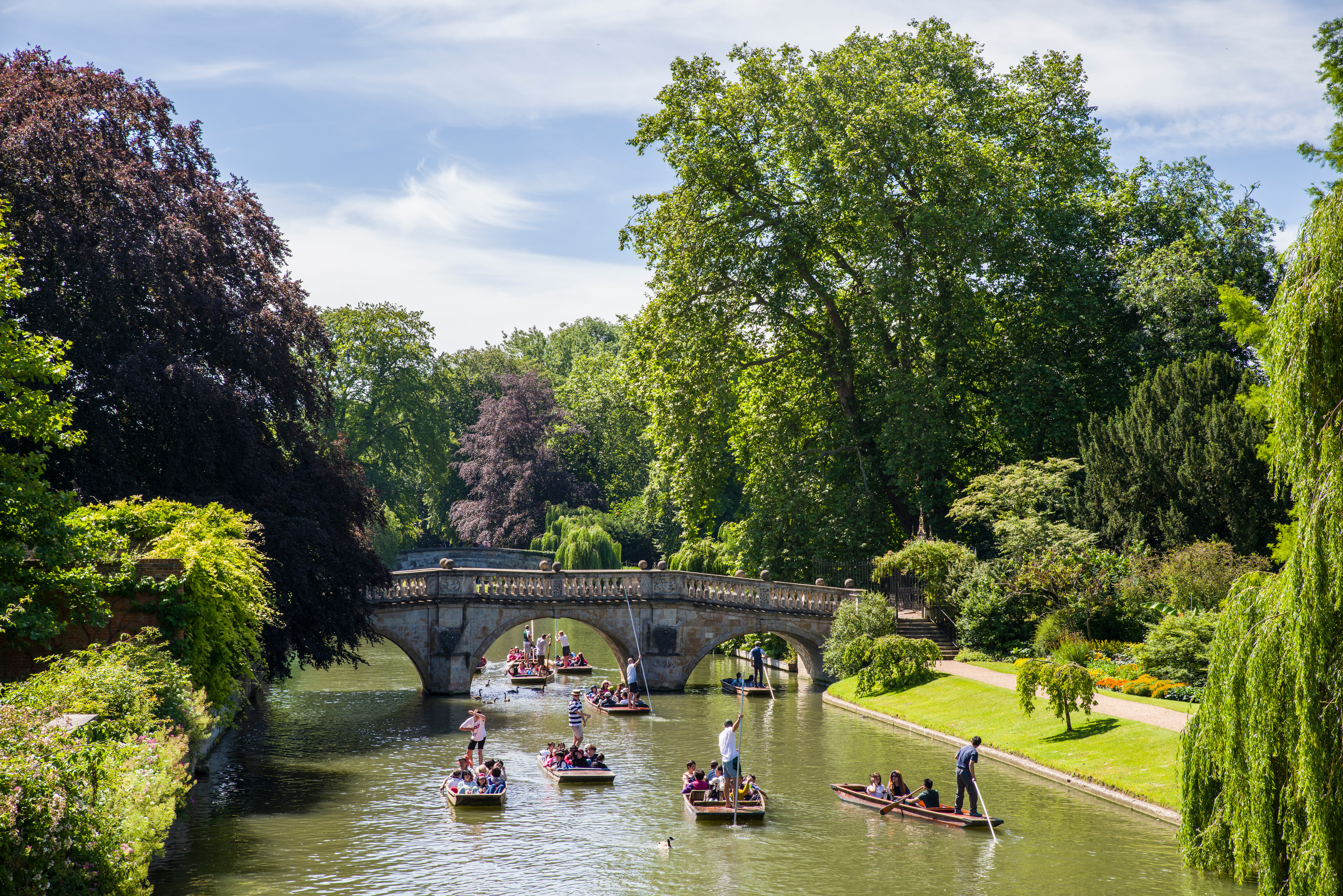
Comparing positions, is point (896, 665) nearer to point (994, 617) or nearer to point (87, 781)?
point (994, 617)

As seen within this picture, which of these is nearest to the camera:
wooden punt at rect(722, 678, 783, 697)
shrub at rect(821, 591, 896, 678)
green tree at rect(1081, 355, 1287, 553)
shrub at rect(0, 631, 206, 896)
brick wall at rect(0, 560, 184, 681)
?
shrub at rect(0, 631, 206, 896)

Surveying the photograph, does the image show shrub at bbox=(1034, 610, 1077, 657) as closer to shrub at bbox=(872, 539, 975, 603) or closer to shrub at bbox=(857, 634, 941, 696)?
shrub at bbox=(857, 634, 941, 696)

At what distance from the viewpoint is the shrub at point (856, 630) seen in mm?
33781

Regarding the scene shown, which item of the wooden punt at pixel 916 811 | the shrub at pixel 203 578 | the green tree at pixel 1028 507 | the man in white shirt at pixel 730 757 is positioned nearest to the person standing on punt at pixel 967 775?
the wooden punt at pixel 916 811

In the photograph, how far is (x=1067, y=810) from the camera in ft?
65.2

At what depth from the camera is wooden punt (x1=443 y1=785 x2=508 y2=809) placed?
787 inches

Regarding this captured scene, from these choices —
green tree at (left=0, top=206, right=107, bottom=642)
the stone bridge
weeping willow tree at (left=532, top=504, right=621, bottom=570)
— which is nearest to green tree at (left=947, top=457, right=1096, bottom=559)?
the stone bridge

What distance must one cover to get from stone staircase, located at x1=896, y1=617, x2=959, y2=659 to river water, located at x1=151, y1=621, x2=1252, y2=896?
843 centimetres

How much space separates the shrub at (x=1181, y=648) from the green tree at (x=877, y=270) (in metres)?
12.2

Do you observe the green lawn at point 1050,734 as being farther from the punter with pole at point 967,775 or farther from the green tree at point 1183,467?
the green tree at point 1183,467

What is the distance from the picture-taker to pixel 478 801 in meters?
20.0

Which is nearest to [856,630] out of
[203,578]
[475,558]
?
[203,578]

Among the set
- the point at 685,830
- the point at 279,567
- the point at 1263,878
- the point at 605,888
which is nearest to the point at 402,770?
the point at 279,567

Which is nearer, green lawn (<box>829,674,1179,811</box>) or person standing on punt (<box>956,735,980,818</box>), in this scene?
person standing on punt (<box>956,735,980,818</box>)
